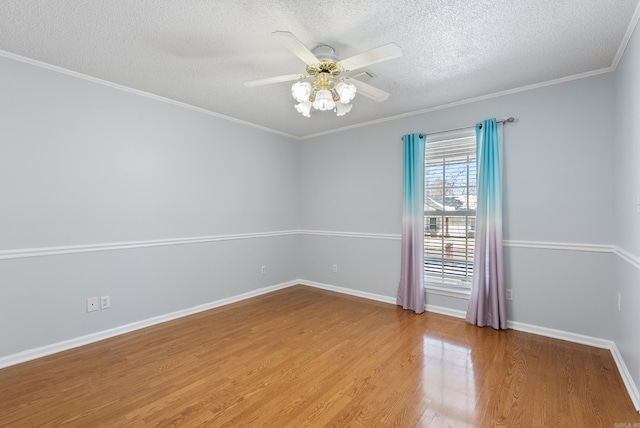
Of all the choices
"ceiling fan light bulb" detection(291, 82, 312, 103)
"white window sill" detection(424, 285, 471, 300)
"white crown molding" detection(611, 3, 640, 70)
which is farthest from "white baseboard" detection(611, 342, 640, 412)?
"ceiling fan light bulb" detection(291, 82, 312, 103)

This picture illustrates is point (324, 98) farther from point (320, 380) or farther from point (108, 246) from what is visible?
point (108, 246)

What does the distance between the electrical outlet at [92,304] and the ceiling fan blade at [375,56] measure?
10.3 feet

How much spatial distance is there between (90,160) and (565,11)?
4.02 meters

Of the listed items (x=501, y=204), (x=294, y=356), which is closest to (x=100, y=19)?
(x=294, y=356)

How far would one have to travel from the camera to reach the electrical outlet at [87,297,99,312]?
2.90 metres

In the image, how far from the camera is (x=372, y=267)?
4363 mm

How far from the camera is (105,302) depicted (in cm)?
301

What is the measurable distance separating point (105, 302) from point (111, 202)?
100cm

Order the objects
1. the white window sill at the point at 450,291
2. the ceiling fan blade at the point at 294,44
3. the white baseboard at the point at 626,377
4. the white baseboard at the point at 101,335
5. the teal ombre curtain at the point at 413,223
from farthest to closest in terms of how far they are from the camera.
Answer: the teal ombre curtain at the point at 413,223
the white window sill at the point at 450,291
the white baseboard at the point at 101,335
the white baseboard at the point at 626,377
the ceiling fan blade at the point at 294,44

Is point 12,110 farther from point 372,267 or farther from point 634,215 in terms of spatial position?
point 634,215

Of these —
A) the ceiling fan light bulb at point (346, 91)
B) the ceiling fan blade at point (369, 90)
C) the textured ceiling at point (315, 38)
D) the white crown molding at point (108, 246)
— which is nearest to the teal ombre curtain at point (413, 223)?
the textured ceiling at point (315, 38)

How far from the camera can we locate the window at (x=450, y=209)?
357 cm

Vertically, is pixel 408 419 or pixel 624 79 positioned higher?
pixel 624 79

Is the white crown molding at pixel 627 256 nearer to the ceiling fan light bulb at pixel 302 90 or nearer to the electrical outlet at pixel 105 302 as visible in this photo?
the ceiling fan light bulb at pixel 302 90
